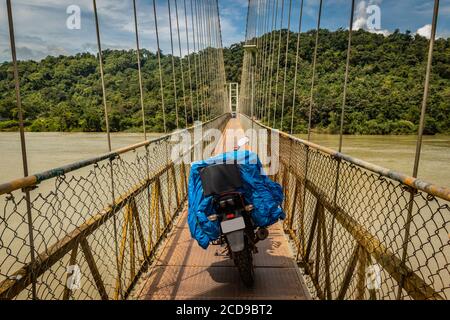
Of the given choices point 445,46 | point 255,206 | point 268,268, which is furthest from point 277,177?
point 445,46

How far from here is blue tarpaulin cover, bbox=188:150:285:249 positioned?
67.9 inches

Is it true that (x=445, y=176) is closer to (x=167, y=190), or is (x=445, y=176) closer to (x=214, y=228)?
(x=167, y=190)

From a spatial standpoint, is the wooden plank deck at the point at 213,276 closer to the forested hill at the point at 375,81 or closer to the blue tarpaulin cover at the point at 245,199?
the blue tarpaulin cover at the point at 245,199

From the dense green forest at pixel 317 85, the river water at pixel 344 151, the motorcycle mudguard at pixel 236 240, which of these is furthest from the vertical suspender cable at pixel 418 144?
the river water at pixel 344 151

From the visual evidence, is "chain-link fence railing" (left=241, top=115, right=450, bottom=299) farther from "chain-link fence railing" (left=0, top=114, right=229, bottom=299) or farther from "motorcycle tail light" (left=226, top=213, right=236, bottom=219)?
"chain-link fence railing" (left=0, top=114, right=229, bottom=299)

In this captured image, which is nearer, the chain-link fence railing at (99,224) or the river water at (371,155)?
the chain-link fence railing at (99,224)

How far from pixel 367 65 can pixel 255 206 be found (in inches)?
507

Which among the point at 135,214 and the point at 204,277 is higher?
the point at 135,214

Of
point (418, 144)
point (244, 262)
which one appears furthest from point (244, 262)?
point (418, 144)

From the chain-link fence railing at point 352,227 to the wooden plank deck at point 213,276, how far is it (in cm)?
12

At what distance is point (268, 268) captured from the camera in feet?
6.77

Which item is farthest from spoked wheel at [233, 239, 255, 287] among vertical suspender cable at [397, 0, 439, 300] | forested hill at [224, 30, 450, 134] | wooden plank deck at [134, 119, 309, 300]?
forested hill at [224, 30, 450, 134]

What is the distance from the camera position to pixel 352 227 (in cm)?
127

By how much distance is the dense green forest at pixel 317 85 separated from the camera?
5.05m
